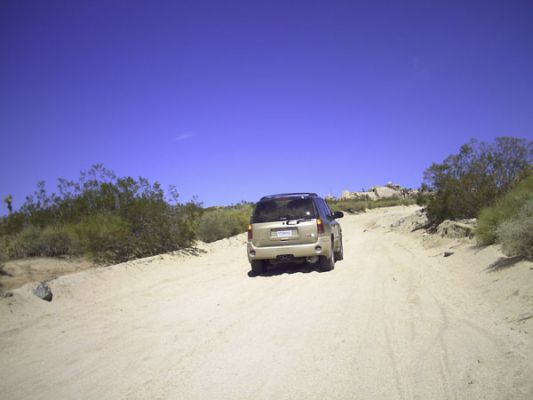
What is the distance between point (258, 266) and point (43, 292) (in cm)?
489

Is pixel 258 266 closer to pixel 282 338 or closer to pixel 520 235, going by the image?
pixel 282 338

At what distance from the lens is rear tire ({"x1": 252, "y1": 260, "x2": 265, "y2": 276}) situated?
10391 millimetres

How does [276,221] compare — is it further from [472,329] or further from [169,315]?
[472,329]

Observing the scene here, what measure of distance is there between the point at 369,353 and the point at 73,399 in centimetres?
306

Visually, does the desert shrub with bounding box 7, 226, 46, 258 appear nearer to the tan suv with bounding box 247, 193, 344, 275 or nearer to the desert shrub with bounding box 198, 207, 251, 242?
the tan suv with bounding box 247, 193, 344, 275

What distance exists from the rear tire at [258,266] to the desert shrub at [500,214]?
18.3ft

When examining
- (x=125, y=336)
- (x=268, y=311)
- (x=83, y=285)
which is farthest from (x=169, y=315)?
(x=83, y=285)

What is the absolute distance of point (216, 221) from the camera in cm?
2147

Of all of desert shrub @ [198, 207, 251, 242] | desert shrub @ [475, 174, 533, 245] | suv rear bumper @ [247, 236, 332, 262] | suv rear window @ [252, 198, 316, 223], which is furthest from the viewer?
desert shrub @ [198, 207, 251, 242]

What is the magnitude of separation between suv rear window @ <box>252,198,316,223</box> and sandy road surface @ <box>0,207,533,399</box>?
1.57m

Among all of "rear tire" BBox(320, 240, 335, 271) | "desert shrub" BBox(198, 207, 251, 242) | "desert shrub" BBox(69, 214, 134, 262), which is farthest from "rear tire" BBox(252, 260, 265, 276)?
"desert shrub" BBox(198, 207, 251, 242)

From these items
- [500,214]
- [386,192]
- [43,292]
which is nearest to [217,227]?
[43,292]

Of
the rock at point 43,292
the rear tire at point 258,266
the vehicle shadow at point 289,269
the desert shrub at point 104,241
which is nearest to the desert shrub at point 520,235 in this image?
the vehicle shadow at point 289,269

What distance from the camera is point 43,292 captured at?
8023 millimetres
